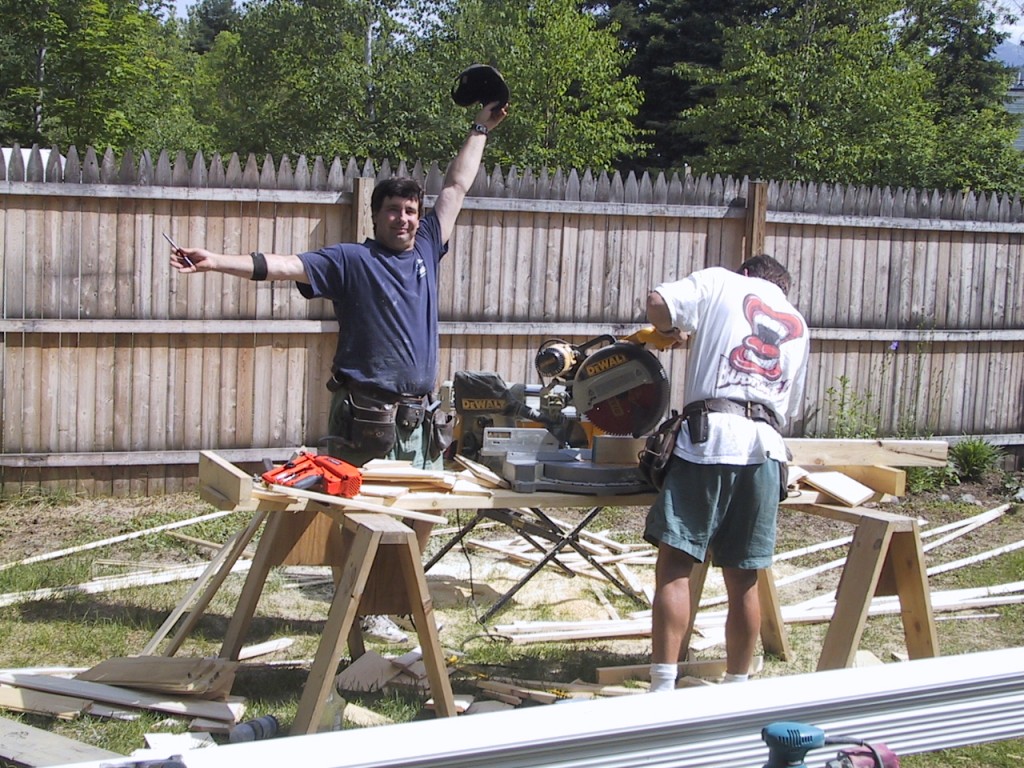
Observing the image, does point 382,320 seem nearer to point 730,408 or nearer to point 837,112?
point 730,408

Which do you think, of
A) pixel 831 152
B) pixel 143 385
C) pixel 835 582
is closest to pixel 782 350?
pixel 835 582

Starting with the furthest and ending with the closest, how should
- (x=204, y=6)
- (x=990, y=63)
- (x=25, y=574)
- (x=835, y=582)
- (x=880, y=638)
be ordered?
(x=204, y=6)
(x=990, y=63)
(x=835, y=582)
(x=25, y=574)
(x=880, y=638)

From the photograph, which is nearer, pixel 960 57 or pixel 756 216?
→ pixel 756 216

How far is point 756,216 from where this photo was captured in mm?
8430

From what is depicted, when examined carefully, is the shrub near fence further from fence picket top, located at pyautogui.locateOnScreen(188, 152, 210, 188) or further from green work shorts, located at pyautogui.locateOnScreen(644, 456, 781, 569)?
green work shorts, located at pyautogui.locateOnScreen(644, 456, 781, 569)

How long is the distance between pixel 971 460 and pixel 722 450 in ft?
19.2

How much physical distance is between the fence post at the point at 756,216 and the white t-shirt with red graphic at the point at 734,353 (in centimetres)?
459

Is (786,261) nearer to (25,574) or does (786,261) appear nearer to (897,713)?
(25,574)

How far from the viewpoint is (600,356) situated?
4.35 m

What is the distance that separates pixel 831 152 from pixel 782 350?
17.9 metres

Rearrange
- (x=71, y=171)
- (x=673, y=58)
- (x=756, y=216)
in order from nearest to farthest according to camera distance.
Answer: (x=71, y=171)
(x=756, y=216)
(x=673, y=58)

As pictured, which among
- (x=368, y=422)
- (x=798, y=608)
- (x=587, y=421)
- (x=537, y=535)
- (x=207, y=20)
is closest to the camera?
(x=368, y=422)

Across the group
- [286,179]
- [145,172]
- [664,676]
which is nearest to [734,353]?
[664,676]

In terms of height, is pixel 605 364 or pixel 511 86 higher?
pixel 511 86
